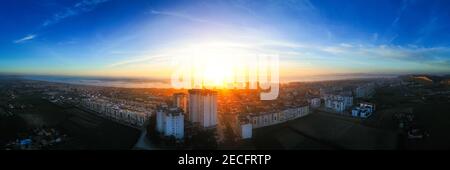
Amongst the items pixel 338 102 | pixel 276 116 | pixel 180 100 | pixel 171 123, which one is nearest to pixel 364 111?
pixel 338 102

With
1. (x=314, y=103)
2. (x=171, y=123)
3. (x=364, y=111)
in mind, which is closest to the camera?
Answer: (x=171, y=123)

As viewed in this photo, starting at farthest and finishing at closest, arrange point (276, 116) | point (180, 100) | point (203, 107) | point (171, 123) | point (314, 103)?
point (314, 103) < point (180, 100) < point (276, 116) < point (203, 107) < point (171, 123)

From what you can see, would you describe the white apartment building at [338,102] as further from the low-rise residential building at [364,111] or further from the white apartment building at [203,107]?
the white apartment building at [203,107]

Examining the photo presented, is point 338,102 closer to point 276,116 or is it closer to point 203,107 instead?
point 276,116

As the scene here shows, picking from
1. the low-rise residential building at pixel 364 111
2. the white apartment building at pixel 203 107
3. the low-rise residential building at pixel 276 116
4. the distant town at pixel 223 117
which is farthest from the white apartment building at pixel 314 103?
the white apartment building at pixel 203 107

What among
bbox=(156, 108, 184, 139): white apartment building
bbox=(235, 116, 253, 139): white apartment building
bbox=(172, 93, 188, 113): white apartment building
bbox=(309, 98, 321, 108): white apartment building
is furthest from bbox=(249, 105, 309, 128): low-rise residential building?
bbox=(172, 93, 188, 113): white apartment building
